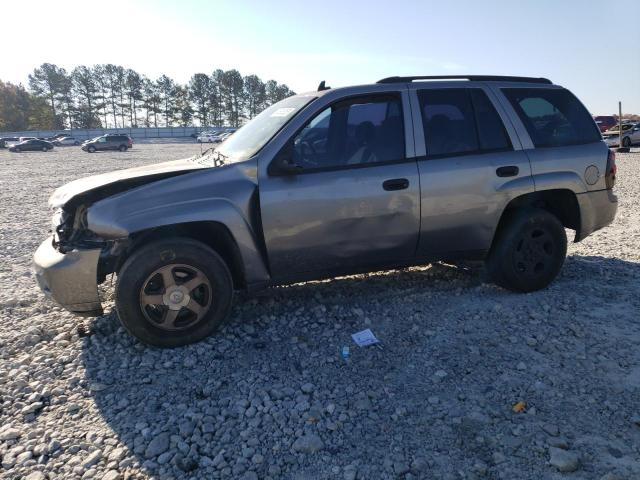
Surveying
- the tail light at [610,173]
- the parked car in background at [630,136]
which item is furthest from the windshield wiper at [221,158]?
the parked car in background at [630,136]

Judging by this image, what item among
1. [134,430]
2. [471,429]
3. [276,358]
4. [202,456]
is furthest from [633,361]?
[134,430]

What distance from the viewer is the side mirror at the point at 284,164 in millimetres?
3803

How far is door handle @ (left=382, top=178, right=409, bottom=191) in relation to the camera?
4.05 metres

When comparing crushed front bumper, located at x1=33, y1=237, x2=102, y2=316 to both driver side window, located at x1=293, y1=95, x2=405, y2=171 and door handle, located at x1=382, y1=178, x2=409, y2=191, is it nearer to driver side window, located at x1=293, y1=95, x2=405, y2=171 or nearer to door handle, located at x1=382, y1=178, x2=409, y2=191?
driver side window, located at x1=293, y1=95, x2=405, y2=171

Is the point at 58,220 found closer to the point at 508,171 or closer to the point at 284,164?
the point at 284,164

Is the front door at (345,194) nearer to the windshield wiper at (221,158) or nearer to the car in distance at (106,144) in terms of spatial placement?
the windshield wiper at (221,158)

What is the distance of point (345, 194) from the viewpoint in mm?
3953

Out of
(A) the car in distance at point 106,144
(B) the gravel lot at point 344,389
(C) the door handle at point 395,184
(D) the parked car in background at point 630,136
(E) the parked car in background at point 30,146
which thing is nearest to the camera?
(B) the gravel lot at point 344,389

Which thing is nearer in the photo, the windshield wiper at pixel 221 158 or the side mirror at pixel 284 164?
the side mirror at pixel 284 164

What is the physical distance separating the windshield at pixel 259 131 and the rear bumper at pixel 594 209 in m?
A: 2.87

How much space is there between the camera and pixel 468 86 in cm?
455

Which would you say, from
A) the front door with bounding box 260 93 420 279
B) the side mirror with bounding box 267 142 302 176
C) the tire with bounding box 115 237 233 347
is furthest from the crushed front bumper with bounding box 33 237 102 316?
the side mirror with bounding box 267 142 302 176

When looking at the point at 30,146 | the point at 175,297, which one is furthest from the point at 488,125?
the point at 30,146

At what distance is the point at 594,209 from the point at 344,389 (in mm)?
3290
